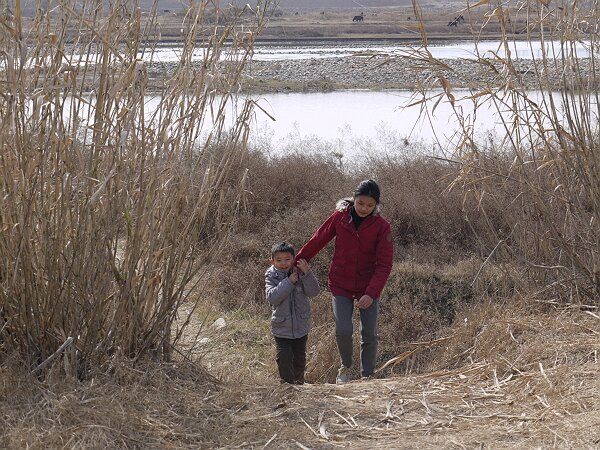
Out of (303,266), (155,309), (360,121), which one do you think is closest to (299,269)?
(303,266)

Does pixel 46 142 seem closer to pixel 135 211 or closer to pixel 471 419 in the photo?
pixel 135 211

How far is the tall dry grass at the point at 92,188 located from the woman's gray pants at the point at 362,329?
140 centimetres

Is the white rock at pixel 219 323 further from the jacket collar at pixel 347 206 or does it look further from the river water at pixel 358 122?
the jacket collar at pixel 347 206

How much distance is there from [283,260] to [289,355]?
0.63 meters

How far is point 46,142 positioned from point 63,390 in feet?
3.70

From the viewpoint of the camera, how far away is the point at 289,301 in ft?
19.2

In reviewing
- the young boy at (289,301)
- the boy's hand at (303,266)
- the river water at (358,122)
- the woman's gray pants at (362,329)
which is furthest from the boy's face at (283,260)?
the river water at (358,122)

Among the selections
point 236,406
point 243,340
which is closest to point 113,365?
point 236,406

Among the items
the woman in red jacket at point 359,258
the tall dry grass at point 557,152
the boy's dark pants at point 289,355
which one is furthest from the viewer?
the boy's dark pants at point 289,355

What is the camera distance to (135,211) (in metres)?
4.61

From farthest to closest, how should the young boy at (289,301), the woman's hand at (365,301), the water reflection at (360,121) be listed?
the water reflection at (360,121), the young boy at (289,301), the woman's hand at (365,301)

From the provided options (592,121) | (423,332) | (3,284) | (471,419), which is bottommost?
(423,332)

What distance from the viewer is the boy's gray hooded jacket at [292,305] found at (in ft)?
19.1

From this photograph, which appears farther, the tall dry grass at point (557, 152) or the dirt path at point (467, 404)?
the tall dry grass at point (557, 152)
